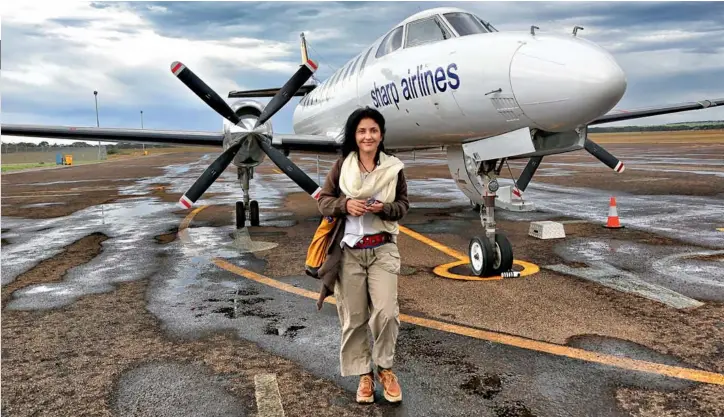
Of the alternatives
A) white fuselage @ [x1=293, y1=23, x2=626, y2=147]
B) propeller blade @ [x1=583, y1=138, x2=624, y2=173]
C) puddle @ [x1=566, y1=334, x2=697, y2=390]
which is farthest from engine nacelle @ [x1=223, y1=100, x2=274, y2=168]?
puddle @ [x1=566, y1=334, x2=697, y2=390]

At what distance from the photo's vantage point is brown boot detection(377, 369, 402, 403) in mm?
3912

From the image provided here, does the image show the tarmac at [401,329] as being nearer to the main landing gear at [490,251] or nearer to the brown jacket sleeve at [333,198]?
the main landing gear at [490,251]

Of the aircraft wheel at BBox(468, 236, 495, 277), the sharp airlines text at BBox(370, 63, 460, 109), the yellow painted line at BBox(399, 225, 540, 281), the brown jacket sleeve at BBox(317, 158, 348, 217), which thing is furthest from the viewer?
the sharp airlines text at BBox(370, 63, 460, 109)

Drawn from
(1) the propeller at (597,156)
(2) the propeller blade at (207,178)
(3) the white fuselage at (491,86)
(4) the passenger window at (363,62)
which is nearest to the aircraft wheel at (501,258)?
(3) the white fuselage at (491,86)

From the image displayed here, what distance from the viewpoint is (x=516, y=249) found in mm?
9336

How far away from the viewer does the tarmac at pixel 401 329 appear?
3975 mm

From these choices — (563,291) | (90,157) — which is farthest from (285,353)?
(90,157)

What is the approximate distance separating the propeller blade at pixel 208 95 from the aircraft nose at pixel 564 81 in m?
6.47

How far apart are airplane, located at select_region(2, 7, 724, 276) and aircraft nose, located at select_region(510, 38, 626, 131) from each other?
0.04 ft

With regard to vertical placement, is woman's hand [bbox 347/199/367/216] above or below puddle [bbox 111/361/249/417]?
above

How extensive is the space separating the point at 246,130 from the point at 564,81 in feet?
22.3

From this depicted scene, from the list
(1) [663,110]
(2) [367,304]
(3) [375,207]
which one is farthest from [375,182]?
(1) [663,110]

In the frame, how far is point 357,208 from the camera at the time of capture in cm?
380

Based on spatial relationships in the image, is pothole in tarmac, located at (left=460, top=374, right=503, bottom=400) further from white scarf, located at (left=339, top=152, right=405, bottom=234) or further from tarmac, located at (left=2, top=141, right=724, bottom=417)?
white scarf, located at (left=339, top=152, right=405, bottom=234)
